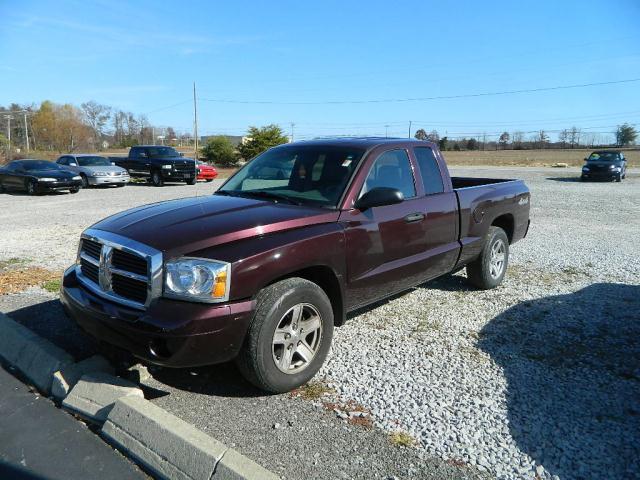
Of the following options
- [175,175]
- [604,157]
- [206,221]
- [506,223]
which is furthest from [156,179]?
[604,157]

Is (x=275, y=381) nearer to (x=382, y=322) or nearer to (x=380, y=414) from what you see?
(x=380, y=414)

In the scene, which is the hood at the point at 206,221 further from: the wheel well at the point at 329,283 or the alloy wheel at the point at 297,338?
the alloy wheel at the point at 297,338

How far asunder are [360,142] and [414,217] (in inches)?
34.6

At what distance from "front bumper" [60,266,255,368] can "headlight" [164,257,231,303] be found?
5cm

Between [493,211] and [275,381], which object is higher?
[493,211]

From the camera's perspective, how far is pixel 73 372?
353 centimetres

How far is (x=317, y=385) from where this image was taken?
3.64m

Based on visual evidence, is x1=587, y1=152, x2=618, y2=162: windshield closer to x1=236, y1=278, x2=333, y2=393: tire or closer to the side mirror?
the side mirror

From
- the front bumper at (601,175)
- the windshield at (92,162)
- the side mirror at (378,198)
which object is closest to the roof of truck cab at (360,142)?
the side mirror at (378,198)

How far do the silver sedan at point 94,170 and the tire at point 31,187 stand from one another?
272cm

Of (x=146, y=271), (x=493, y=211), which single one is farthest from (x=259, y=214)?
(x=493, y=211)

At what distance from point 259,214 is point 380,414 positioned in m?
1.66

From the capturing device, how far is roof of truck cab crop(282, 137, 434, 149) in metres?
4.55

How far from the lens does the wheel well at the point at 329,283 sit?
373cm
